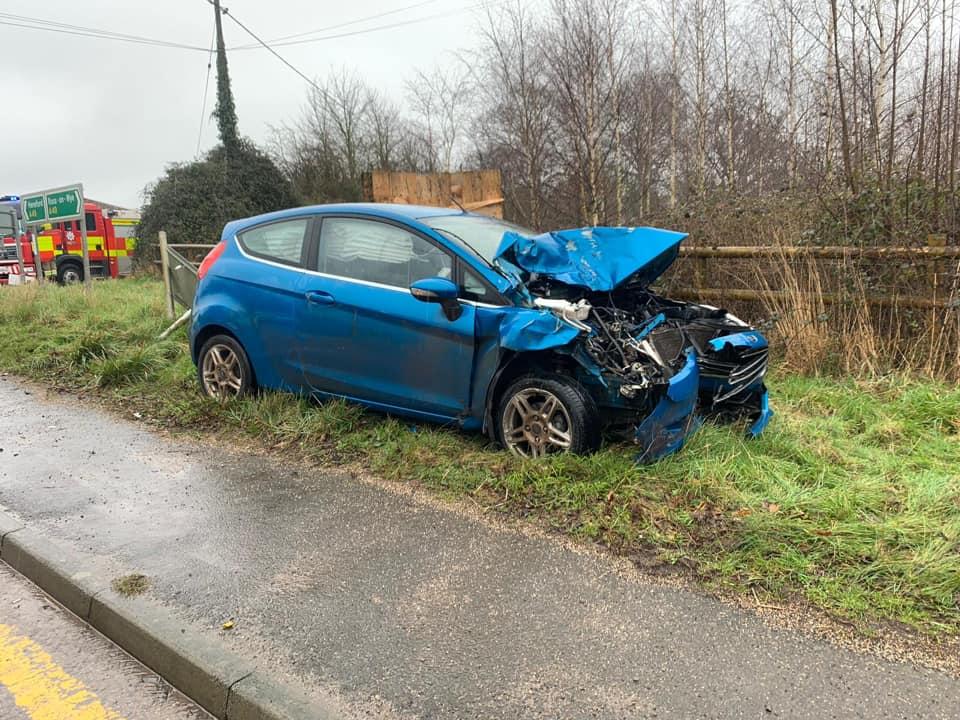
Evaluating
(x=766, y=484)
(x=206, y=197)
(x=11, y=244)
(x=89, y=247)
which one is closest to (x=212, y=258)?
(x=766, y=484)

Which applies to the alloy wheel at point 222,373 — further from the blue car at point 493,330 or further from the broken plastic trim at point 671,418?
the broken plastic trim at point 671,418

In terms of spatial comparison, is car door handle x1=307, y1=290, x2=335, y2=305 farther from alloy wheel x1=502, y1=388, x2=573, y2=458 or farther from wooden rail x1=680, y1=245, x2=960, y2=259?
wooden rail x1=680, y1=245, x2=960, y2=259

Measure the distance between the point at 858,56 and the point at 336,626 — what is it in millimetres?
7322

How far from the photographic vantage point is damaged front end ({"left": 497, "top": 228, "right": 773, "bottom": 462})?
395 centimetres

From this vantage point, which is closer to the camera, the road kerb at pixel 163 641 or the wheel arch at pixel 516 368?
the road kerb at pixel 163 641

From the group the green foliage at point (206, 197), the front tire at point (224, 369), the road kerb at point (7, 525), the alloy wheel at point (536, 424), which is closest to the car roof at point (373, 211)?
the front tire at point (224, 369)

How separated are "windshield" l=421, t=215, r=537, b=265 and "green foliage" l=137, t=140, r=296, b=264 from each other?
18.4m

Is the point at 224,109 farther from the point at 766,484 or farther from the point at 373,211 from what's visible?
the point at 766,484

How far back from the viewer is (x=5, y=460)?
5.05 m

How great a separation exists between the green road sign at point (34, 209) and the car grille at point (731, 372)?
15138 millimetres

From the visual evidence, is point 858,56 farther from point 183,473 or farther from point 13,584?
point 13,584

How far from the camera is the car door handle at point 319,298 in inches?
194

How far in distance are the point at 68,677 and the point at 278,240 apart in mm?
3461

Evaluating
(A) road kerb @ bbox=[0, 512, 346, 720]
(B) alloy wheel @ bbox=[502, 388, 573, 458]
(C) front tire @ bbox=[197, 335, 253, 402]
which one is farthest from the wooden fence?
(A) road kerb @ bbox=[0, 512, 346, 720]
